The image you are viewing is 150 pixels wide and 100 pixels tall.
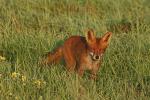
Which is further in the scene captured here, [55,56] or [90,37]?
[55,56]

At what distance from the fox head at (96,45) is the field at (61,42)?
35 centimetres

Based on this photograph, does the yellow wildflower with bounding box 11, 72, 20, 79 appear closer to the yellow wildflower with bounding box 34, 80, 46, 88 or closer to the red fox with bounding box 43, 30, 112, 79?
the yellow wildflower with bounding box 34, 80, 46, 88

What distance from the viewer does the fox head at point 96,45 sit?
772 cm

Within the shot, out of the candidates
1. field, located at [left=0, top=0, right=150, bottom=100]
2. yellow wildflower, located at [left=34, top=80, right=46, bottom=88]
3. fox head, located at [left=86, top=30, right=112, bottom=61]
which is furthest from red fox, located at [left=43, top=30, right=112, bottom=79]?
yellow wildflower, located at [left=34, top=80, right=46, bottom=88]

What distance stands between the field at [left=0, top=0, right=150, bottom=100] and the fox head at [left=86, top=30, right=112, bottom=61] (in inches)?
13.8

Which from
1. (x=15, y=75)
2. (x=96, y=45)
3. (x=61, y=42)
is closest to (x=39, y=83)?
(x=15, y=75)

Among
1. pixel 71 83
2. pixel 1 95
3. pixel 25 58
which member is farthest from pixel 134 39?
pixel 1 95

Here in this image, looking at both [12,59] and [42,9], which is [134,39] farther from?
[42,9]

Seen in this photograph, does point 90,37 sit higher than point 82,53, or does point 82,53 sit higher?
point 90,37

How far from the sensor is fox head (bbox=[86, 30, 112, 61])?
772 cm

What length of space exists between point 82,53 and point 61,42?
1.08 meters

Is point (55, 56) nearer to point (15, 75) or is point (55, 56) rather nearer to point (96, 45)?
point (96, 45)

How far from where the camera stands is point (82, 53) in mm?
7973

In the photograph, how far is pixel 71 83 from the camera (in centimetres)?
712
